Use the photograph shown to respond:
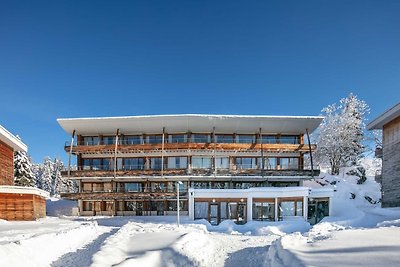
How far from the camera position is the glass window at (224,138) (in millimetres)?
39188

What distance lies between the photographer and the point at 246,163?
38.5 meters

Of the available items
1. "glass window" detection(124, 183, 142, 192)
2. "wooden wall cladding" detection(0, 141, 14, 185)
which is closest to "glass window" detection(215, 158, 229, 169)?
"glass window" detection(124, 183, 142, 192)

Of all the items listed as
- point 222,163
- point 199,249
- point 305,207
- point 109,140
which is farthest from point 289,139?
point 199,249

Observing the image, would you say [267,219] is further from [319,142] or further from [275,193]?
[319,142]

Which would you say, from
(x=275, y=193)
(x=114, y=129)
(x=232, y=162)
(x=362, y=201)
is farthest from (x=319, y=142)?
(x=114, y=129)

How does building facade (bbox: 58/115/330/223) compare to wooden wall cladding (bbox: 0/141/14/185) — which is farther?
building facade (bbox: 58/115/330/223)

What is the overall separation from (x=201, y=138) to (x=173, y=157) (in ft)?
14.7

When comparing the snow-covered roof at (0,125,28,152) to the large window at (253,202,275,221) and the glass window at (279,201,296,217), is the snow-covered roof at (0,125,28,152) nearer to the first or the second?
the large window at (253,202,275,221)

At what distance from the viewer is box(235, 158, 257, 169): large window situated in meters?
38.4

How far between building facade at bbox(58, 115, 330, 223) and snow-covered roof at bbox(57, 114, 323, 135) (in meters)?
0.12

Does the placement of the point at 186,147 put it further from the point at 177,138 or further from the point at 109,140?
the point at 109,140


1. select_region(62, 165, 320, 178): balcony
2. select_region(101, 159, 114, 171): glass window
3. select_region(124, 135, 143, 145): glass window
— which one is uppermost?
select_region(124, 135, 143, 145): glass window

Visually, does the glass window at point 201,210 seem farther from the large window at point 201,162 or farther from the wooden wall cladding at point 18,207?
the wooden wall cladding at point 18,207

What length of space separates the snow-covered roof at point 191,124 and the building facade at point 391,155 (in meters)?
8.34
